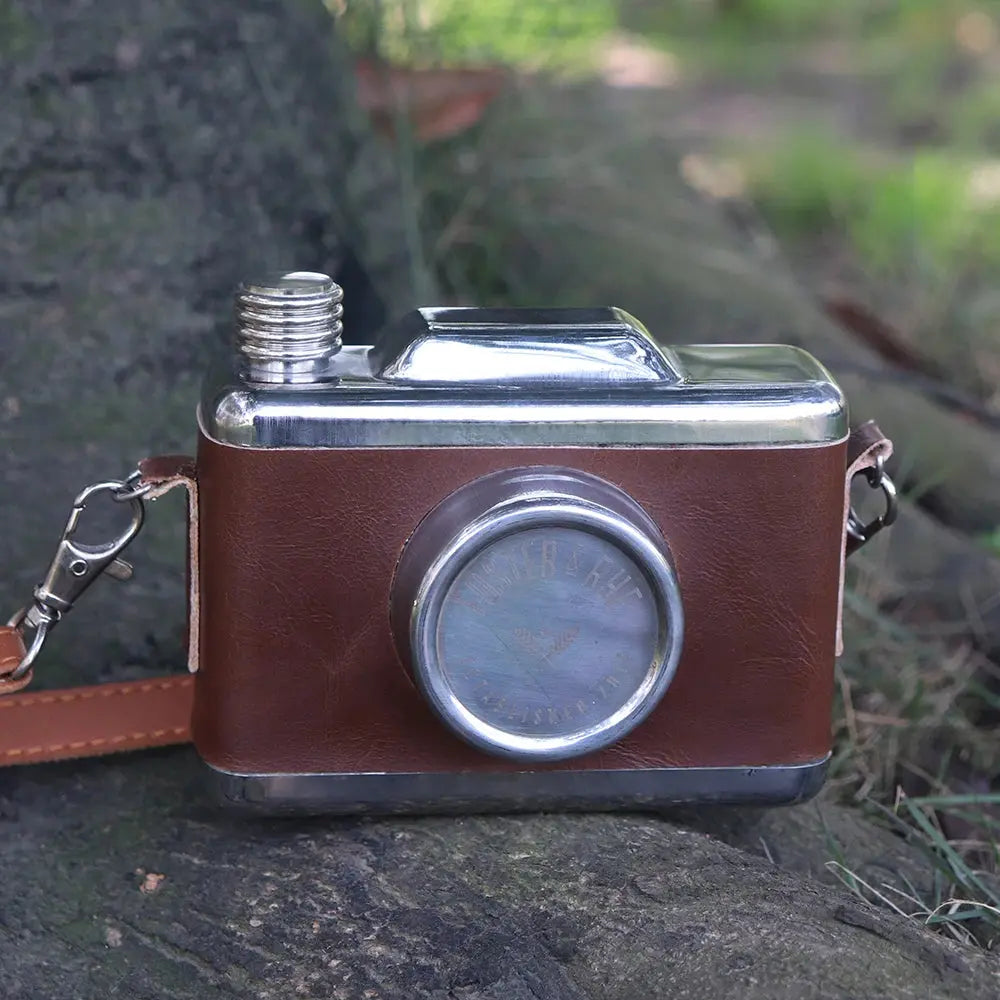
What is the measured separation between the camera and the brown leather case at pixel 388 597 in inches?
40.1

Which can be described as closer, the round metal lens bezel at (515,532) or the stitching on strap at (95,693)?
the round metal lens bezel at (515,532)

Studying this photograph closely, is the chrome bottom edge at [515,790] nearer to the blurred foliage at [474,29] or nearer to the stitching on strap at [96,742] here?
the stitching on strap at [96,742]

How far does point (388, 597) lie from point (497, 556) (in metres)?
0.09

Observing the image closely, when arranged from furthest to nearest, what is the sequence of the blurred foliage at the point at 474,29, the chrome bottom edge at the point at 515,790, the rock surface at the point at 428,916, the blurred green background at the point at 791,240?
the blurred foliage at the point at 474,29 < the blurred green background at the point at 791,240 < the chrome bottom edge at the point at 515,790 < the rock surface at the point at 428,916

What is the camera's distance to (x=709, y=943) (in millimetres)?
935

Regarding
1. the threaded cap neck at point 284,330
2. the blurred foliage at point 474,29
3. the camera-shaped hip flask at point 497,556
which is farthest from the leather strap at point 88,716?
the blurred foliage at point 474,29

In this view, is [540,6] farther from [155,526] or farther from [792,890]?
[792,890]

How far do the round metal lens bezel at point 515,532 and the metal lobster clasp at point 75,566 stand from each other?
243mm

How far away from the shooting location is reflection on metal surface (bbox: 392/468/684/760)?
0.99 m

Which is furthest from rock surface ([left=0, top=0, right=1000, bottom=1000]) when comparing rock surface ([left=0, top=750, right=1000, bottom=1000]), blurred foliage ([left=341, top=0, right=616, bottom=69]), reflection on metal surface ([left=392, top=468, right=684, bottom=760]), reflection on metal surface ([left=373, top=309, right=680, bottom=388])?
reflection on metal surface ([left=373, top=309, right=680, bottom=388])

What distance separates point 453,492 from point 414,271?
87 centimetres

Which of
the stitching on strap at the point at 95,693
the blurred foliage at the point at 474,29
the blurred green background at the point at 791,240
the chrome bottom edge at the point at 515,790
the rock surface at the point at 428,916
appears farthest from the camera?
the blurred foliage at the point at 474,29

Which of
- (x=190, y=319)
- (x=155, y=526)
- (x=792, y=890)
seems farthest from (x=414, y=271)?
(x=792, y=890)

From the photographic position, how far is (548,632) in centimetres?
103
